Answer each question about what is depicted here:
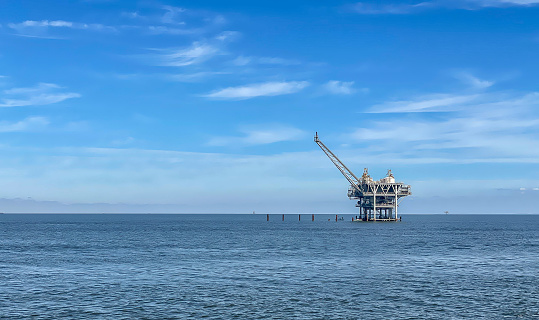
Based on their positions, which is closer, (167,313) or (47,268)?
(167,313)

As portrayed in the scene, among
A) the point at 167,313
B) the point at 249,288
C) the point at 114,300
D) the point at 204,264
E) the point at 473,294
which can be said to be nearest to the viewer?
the point at 167,313

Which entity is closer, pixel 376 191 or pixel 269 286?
pixel 269 286

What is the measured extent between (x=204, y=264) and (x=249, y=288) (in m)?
17.5

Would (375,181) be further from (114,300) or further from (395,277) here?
(114,300)

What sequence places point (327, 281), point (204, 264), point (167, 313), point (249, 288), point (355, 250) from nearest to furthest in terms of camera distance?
point (167, 313) → point (249, 288) → point (327, 281) → point (204, 264) → point (355, 250)

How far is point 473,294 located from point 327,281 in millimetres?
12625

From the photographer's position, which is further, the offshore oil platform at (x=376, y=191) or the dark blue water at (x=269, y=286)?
the offshore oil platform at (x=376, y=191)

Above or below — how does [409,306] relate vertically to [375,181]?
below

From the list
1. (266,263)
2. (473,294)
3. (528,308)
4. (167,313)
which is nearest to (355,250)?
(266,263)

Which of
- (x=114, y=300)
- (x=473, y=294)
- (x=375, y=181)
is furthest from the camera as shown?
(x=375, y=181)

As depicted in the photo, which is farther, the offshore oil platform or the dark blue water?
the offshore oil platform

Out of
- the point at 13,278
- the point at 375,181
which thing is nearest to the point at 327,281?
the point at 13,278

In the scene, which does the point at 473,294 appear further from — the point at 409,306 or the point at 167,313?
the point at 167,313

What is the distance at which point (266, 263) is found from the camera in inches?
2318
